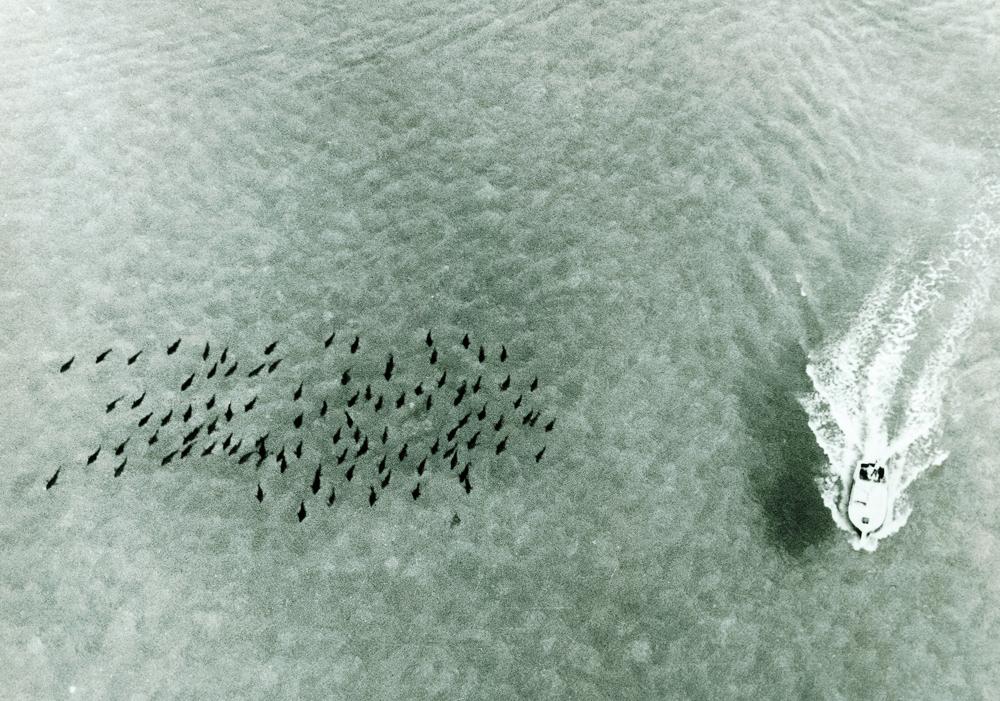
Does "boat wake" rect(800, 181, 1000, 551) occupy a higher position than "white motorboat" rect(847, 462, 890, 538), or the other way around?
"boat wake" rect(800, 181, 1000, 551)

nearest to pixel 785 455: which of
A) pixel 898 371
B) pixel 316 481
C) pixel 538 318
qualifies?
pixel 898 371

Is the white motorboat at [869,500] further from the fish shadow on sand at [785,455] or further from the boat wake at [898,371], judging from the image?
the fish shadow on sand at [785,455]

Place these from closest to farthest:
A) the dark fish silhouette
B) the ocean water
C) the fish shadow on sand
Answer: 1. the ocean water
2. the fish shadow on sand
3. the dark fish silhouette

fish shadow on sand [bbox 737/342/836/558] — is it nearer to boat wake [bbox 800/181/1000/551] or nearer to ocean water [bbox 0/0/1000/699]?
ocean water [bbox 0/0/1000/699]

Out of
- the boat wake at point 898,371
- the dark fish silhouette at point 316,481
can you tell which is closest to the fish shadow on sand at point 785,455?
the boat wake at point 898,371

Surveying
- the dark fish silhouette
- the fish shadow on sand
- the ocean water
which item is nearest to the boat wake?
the ocean water
